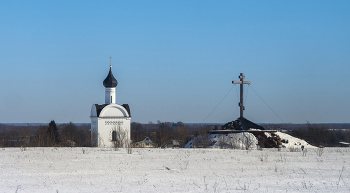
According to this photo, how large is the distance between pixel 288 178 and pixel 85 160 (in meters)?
6.43

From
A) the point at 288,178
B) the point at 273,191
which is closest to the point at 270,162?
the point at 288,178

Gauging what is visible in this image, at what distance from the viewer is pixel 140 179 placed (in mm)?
9742

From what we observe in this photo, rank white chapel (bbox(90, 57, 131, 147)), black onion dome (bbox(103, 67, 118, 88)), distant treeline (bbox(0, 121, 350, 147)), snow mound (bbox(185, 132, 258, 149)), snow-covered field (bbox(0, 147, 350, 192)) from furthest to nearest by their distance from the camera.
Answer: black onion dome (bbox(103, 67, 118, 88)), white chapel (bbox(90, 57, 131, 147)), distant treeline (bbox(0, 121, 350, 147)), snow mound (bbox(185, 132, 258, 149)), snow-covered field (bbox(0, 147, 350, 192))

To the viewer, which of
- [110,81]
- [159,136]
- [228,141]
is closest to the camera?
[228,141]

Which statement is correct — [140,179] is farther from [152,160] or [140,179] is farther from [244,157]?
[244,157]

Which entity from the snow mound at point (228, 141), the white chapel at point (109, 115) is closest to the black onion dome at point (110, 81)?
the white chapel at point (109, 115)

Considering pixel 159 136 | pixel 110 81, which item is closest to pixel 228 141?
pixel 159 136

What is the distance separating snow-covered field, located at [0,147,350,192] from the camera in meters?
8.72

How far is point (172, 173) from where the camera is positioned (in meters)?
10.7

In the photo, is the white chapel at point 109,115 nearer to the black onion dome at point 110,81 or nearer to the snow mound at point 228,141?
the black onion dome at point 110,81

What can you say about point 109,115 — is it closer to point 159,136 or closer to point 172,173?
point 159,136

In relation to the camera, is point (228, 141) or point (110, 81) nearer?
point (228, 141)

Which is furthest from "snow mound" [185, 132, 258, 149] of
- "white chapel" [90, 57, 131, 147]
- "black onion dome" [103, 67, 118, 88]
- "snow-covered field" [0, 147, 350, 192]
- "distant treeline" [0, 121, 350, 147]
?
"black onion dome" [103, 67, 118, 88]

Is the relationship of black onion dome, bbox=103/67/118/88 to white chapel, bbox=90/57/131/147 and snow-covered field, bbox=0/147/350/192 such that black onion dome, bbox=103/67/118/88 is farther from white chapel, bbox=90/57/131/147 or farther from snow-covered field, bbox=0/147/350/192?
snow-covered field, bbox=0/147/350/192
